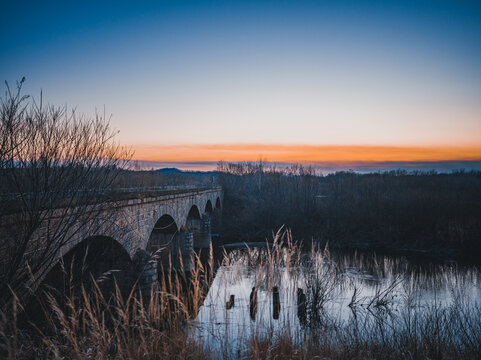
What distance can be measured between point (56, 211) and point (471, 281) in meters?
18.9

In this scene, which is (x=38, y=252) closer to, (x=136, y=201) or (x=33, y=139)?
(x=33, y=139)

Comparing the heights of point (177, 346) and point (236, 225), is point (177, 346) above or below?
above

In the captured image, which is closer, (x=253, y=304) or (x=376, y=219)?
(x=253, y=304)

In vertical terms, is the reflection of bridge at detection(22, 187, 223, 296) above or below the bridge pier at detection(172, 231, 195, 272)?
above

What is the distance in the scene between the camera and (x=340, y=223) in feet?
101

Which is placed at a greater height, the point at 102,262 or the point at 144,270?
the point at 102,262

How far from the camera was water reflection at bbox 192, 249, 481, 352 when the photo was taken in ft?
26.5

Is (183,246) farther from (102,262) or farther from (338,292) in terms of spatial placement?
(338,292)

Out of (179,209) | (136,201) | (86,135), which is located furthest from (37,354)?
(179,209)

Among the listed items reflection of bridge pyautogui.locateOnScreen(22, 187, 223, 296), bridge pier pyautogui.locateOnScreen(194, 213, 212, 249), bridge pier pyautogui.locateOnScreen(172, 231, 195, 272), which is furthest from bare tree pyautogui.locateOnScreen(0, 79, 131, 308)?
bridge pier pyautogui.locateOnScreen(194, 213, 212, 249)

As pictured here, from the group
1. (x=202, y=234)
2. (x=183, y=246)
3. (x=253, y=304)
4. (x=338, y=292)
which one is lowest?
(x=202, y=234)

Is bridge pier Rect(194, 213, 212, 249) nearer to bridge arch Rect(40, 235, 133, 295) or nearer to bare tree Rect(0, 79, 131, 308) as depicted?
bridge arch Rect(40, 235, 133, 295)

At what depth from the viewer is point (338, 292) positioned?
12703 millimetres

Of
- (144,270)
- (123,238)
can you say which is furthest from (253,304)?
(123,238)
